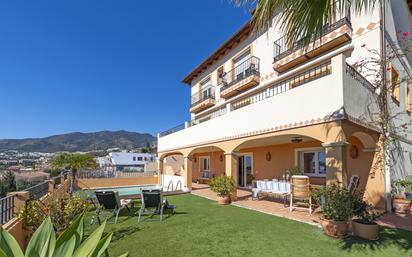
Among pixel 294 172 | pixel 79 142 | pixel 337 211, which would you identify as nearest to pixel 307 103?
pixel 337 211

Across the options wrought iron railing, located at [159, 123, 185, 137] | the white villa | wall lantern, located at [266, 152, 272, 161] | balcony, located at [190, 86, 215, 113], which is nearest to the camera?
the white villa

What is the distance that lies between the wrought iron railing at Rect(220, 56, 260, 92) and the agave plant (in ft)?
46.2

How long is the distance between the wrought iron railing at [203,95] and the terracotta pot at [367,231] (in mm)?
14693

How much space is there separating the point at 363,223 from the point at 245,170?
11108 mm

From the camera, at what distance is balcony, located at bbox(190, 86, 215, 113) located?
19650 mm

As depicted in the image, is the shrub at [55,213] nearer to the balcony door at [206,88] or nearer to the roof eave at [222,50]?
the roof eave at [222,50]

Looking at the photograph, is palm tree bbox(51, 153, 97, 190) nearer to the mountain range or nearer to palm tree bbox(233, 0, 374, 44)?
palm tree bbox(233, 0, 374, 44)

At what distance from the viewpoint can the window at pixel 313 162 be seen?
12.3 metres

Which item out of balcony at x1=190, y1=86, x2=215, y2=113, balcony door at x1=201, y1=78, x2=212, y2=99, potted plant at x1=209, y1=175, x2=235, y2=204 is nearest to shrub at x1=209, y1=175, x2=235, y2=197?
potted plant at x1=209, y1=175, x2=235, y2=204

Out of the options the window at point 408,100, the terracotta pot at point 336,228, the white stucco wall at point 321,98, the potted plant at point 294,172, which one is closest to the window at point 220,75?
the white stucco wall at point 321,98

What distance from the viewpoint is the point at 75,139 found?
161375mm

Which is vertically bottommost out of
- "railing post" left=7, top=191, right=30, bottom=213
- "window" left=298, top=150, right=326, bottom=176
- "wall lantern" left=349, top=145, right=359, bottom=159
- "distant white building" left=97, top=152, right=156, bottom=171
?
"distant white building" left=97, top=152, right=156, bottom=171

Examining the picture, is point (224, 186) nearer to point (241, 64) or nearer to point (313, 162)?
point (313, 162)

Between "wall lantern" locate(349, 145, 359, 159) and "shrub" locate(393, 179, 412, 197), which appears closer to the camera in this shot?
"shrub" locate(393, 179, 412, 197)
